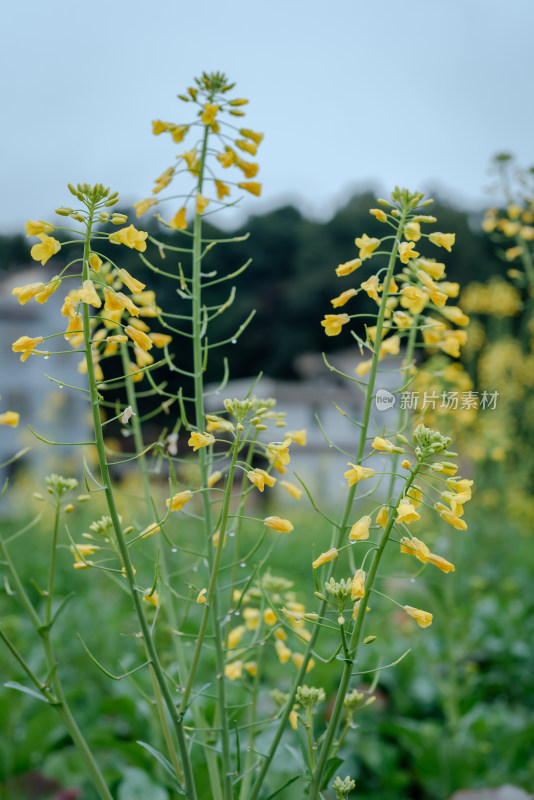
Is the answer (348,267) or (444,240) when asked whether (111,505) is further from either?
(444,240)

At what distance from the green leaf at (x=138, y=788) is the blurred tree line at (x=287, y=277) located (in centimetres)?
1970

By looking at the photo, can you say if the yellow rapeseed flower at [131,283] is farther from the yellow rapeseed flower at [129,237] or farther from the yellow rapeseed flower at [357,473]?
the yellow rapeseed flower at [357,473]

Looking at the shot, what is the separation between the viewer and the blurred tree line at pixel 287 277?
70.9 feet

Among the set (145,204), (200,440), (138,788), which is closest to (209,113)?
(145,204)

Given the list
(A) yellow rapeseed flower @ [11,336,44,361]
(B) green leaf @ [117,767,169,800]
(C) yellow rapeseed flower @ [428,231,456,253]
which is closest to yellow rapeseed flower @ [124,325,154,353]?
(A) yellow rapeseed flower @ [11,336,44,361]

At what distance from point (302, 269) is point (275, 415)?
2483cm

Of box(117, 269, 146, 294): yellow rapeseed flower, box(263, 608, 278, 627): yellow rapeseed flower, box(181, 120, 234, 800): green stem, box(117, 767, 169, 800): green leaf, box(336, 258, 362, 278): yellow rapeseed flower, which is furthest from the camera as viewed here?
box(117, 767, 169, 800): green leaf

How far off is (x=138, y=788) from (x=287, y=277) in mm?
26401

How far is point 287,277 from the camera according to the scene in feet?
89.6

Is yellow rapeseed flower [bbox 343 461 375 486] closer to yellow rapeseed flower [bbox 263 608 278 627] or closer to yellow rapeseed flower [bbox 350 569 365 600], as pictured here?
yellow rapeseed flower [bbox 350 569 365 600]

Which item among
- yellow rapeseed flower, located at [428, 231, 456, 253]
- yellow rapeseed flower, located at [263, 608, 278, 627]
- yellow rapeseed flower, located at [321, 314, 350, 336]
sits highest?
yellow rapeseed flower, located at [428, 231, 456, 253]

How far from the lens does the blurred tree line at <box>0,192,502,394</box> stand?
21.6 metres

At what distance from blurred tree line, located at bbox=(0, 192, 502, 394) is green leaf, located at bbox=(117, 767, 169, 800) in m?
19.7

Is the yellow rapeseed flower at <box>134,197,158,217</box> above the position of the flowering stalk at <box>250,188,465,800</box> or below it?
above
